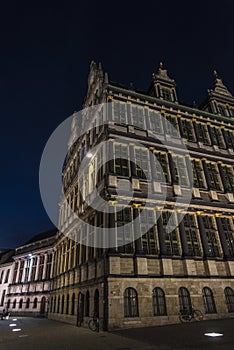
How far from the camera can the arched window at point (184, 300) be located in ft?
57.0

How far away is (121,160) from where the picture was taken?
837 inches

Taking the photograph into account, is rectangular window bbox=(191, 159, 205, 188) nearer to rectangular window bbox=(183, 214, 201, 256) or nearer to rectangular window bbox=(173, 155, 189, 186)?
rectangular window bbox=(173, 155, 189, 186)

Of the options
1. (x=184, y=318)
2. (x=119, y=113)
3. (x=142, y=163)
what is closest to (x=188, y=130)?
(x=119, y=113)

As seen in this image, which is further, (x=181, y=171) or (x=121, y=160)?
(x=181, y=171)

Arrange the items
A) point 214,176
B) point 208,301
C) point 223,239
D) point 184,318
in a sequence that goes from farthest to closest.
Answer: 1. point 214,176
2. point 223,239
3. point 208,301
4. point 184,318

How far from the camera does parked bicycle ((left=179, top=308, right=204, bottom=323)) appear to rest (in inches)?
655

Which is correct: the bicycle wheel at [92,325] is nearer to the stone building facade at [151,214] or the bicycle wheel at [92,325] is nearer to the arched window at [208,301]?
the stone building facade at [151,214]

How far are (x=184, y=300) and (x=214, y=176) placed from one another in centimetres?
1259

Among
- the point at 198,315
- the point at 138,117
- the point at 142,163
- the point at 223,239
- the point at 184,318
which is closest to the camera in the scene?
the point at 184,318

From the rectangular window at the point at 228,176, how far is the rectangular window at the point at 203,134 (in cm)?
329

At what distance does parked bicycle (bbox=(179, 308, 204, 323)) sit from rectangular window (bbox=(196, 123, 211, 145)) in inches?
655

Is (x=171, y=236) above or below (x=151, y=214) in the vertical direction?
below

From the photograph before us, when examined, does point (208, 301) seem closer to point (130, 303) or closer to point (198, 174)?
point (130, 303)

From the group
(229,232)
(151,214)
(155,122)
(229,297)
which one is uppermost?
(155,122)
